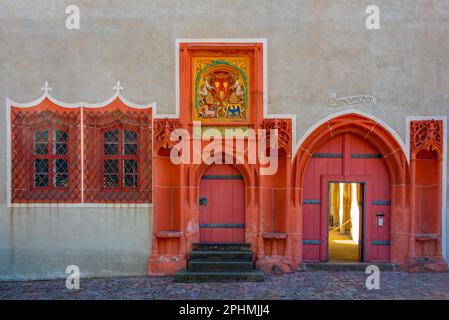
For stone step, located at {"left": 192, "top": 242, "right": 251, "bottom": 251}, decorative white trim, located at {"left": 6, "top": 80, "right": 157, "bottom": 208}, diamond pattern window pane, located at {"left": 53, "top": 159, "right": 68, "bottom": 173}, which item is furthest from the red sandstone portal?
diamond pattern window pane, located at {"left": 53, "top": 159, "right": 68, "bottom": 173}

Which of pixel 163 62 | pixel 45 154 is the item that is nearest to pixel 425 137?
pixel 163 62

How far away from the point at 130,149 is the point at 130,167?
0.35m

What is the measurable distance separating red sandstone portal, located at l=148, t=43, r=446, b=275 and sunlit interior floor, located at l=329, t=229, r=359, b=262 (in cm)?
53

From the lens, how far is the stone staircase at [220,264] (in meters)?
6.37

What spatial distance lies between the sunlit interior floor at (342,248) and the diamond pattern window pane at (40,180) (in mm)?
5921

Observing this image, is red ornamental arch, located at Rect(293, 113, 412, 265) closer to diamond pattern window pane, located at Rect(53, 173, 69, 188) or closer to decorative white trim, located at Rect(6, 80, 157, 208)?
decorative white trim, located at Rect(6, 80, 157, 208)

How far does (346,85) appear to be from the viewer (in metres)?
6.82

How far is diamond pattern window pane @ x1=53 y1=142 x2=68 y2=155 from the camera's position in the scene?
6883mm

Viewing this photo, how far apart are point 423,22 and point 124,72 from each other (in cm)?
584

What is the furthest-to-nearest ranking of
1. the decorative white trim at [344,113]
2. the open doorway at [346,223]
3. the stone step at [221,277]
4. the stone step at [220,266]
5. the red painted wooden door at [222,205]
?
the open doorway at [346,223], the red painted wooden door at [222,205], the decorative white trim at [344,113], the stone step at [220,266], the stone step at [221,277]

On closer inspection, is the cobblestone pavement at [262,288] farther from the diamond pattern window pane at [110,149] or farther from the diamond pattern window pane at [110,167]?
the diamond pattern window pane at [110,149]

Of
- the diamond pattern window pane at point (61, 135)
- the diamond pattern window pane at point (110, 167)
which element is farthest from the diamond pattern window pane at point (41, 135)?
the diamond pattern window pane at point (110, 167)

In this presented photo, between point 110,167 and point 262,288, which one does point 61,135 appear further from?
point 262,288
